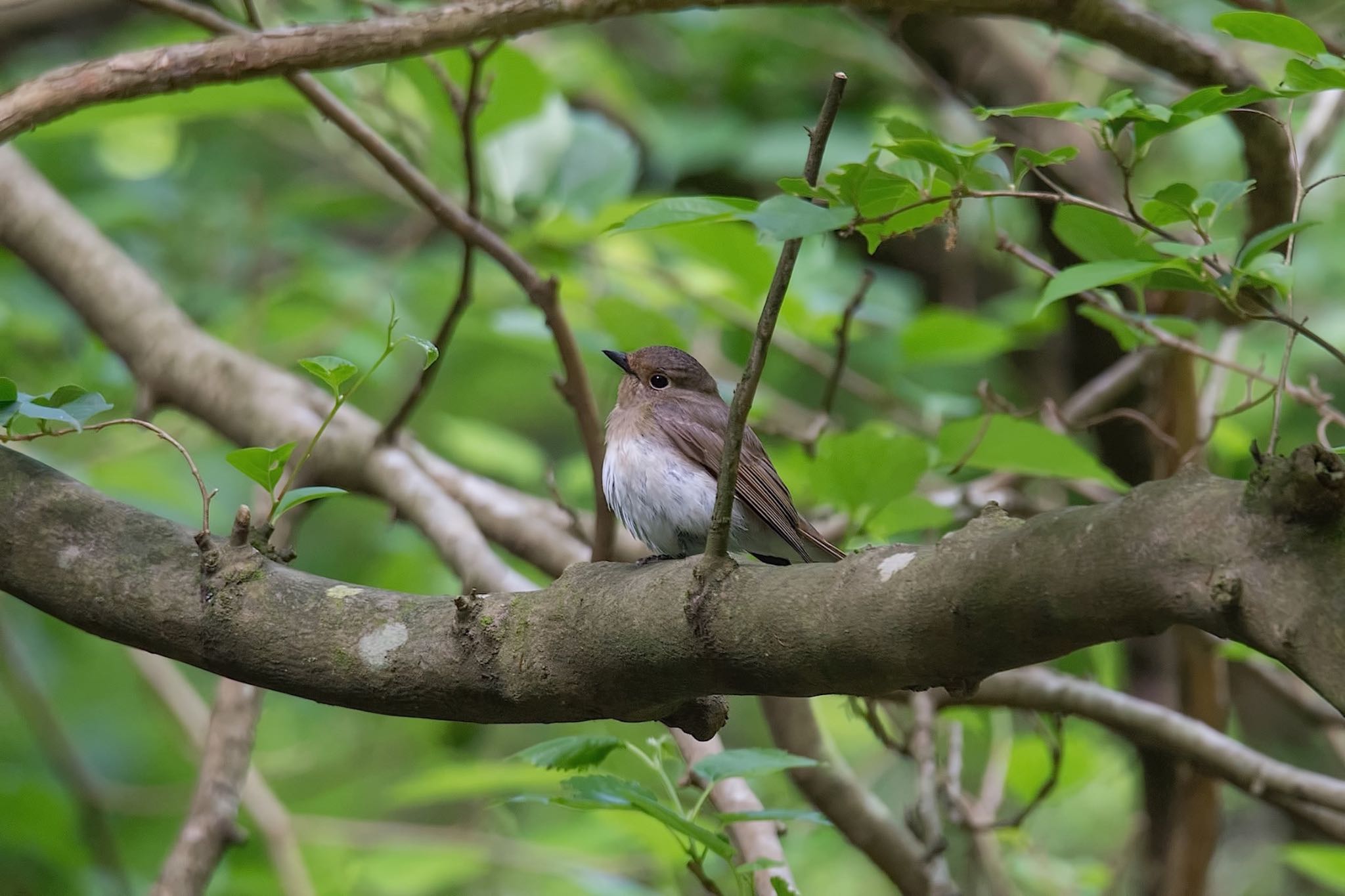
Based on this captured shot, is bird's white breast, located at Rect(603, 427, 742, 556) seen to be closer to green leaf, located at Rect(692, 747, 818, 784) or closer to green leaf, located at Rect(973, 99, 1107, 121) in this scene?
green leaf, located at Rect(692, 747, 818, 784)

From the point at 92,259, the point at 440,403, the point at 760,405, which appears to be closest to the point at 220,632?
the point at 760,405

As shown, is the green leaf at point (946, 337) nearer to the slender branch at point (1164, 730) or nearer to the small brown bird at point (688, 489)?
the small brown bird at point (688, 489)

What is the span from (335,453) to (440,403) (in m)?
2.56

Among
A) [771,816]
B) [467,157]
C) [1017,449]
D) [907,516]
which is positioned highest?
[467,157]

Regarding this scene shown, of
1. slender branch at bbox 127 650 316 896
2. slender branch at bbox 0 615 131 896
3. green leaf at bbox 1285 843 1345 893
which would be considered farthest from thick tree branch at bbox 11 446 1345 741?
slender branch at bbox 0 615 131 896

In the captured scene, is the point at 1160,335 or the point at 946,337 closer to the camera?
the point at 1160,335

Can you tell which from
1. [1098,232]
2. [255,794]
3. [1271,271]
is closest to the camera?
[1271,271]

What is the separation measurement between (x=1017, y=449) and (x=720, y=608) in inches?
56.0

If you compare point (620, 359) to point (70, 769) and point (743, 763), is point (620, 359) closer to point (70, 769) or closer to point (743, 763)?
point (743, 763)

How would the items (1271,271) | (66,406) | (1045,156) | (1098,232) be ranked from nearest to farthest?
(1271,271) → (1045,156) → (66,406) → (1098,232)

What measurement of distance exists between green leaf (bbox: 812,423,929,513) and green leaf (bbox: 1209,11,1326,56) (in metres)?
1.29

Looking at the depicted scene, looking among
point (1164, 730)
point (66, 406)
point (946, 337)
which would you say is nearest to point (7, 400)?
point (66, 406)

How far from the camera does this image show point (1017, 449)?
295cm

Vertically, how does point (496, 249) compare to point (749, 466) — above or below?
above
